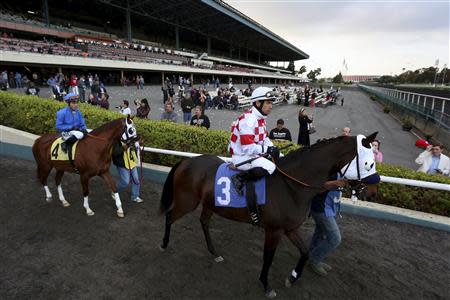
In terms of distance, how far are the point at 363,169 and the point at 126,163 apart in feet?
13.6

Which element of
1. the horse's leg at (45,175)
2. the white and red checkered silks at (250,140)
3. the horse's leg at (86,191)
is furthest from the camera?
the horse's leg at (45,175)

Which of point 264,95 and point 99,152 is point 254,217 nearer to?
point 264,95

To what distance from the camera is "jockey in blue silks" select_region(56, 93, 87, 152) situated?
5.13 m

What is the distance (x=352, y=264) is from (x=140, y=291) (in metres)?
2.86

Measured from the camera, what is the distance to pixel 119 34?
1986 inches

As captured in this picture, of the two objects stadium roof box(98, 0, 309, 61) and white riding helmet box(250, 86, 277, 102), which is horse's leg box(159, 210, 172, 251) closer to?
white riding helmet box(250, 86, 277, 102)

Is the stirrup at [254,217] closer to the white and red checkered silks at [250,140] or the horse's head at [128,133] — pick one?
the white and red checkered silks at [250,140]

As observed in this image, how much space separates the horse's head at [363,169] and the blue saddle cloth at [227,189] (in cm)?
100

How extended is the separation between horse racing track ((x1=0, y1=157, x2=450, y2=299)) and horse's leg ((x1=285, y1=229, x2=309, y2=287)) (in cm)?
12

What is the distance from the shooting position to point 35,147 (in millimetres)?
5621

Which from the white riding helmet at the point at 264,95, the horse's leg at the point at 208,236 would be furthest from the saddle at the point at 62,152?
the white riding helmet at the point at 264,95

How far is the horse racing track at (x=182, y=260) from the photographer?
343 cm

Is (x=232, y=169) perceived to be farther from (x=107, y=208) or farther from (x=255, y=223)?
(x=107, y=208)

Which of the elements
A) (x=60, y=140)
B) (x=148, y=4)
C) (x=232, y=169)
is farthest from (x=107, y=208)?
(x=148, y=4)
